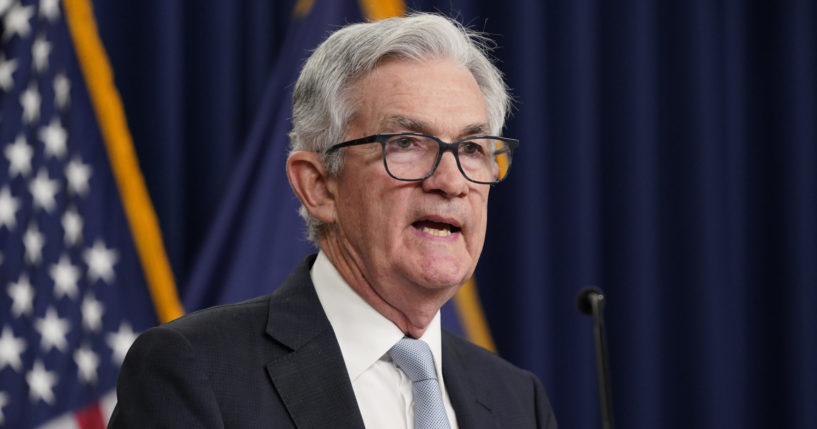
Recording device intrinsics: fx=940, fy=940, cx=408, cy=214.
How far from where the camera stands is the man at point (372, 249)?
151cm

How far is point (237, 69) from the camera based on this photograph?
10.5 ft

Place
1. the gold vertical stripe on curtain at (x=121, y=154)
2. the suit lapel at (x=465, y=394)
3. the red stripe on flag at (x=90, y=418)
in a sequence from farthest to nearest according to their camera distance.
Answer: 1. the gold vertical stripe on curtain at (x=121, y=154)
2. the red stripe on flag at (x=90, y=418)
3. the suit lapel at (x=465, y=394)

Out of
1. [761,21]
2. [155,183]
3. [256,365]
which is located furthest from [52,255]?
[761,21]

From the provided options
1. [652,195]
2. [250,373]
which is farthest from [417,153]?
[652,195]

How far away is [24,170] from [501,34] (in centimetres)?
171

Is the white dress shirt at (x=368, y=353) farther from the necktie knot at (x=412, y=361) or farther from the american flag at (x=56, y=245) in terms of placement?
the american flag at (x=56, y=245)

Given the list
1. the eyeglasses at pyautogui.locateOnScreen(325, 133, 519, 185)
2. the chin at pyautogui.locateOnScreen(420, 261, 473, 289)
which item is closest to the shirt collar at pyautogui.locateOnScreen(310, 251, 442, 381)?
the chin at pyautogui.locateOnScreen(420, 261, 473, 289)

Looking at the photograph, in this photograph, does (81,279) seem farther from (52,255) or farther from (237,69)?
(237,69)

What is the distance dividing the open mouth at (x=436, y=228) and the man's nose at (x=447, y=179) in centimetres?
6

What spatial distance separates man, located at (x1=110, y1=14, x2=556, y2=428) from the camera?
4.95ft

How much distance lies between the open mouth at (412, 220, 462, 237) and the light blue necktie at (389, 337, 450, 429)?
20 cm

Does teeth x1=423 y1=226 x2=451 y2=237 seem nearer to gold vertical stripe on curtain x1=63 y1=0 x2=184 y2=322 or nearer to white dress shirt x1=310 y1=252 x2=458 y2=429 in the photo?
white dress shirt x1=310 y1=252 x2=458 y2=429

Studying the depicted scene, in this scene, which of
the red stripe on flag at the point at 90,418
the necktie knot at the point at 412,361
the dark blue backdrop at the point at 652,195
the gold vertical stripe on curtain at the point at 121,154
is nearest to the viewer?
the necktie knot at the point at 412,361

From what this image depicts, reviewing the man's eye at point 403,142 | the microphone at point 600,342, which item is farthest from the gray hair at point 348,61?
the microphone at point 600,342
